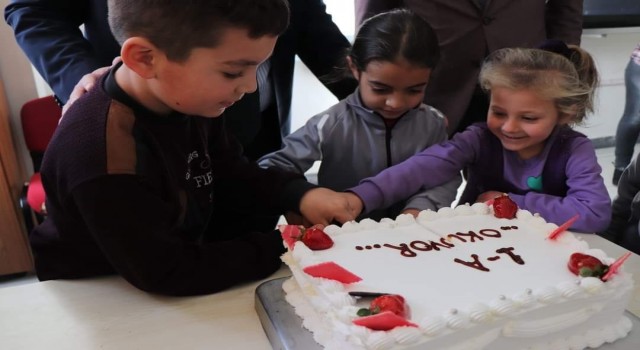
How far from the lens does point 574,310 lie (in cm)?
74

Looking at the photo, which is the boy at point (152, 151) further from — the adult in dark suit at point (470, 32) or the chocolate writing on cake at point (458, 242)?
the adult in dark suit at point (470, 32)

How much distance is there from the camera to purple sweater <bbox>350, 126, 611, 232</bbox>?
1.15 m

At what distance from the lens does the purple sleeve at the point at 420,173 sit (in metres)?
1.19

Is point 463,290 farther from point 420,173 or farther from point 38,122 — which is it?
point 38,122

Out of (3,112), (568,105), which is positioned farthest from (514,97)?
(3,112)

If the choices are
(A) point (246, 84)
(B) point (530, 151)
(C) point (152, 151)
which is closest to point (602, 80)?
(B) point (530, 151)


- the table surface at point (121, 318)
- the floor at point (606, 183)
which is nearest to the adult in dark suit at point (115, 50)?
the table surface at point (121, 318)

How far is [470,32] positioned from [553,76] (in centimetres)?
41

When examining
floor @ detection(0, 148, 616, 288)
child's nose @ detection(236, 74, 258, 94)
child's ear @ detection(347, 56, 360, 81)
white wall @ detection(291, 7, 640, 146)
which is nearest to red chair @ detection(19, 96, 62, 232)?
floor @ detection(0, 148, 616, 288)

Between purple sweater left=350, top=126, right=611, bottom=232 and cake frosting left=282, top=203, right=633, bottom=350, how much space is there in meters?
0.26

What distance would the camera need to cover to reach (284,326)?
75cm

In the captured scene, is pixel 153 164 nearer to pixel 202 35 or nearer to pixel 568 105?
pixel 202 35

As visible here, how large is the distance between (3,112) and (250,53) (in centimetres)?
207

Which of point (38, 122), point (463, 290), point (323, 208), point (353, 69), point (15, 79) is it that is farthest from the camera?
point (15, 79)
